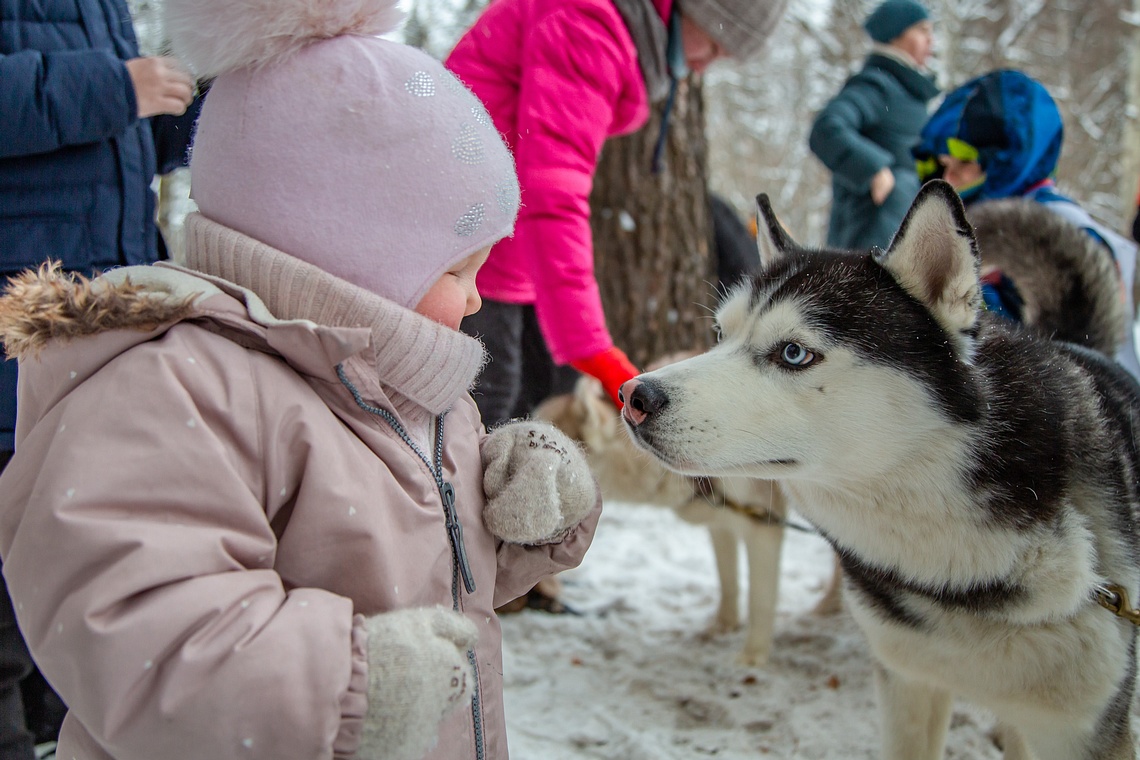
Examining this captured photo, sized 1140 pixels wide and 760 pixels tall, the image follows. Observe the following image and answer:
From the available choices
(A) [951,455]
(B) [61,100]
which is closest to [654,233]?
(A) [951,455]

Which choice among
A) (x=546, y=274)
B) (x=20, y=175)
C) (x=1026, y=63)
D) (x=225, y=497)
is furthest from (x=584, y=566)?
(x=1026, y=63)

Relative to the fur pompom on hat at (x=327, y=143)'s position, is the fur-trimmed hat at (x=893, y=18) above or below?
above

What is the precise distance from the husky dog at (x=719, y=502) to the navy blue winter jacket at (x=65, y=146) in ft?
5.31

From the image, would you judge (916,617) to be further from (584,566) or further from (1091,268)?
(584,566)

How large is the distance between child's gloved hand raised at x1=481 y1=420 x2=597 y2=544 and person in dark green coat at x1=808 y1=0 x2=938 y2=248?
247cm

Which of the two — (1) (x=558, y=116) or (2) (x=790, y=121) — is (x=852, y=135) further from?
(2) (x=790, y=121)

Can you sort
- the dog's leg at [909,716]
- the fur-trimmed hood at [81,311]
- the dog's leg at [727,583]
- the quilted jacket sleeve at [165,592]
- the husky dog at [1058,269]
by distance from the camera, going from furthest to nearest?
the dog's leg at [727,583] → the husky dog at [1058,269] → the dog's leg at [909,716] → the fur-trimmed hood at [81,311] → the quilted jacket sleeve at [165,592]

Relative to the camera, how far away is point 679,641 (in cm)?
322

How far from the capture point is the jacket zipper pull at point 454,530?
4.34 feet

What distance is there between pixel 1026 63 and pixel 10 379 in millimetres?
14746

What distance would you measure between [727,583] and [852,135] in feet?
6.46

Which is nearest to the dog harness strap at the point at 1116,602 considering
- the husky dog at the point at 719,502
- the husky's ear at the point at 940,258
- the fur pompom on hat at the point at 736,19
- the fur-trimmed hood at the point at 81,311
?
the husky's ear at the point at 940,258

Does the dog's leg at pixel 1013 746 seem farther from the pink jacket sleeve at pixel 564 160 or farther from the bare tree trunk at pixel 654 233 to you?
the bare tree trunk at pixel 654 233

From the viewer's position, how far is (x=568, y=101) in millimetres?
2209
